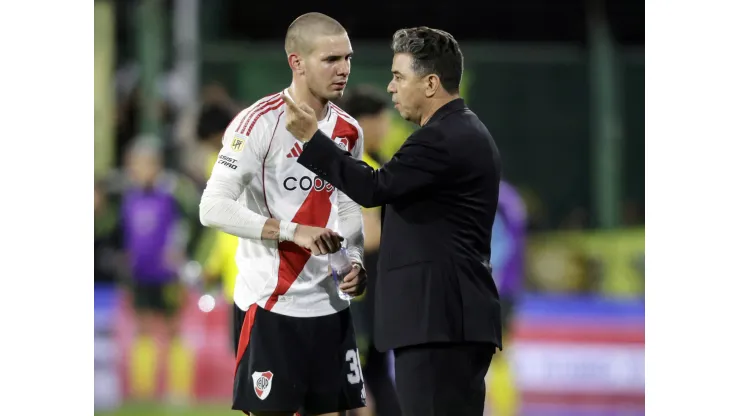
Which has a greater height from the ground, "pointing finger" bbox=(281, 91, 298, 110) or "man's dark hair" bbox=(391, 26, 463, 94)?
"man's dark hair" bbox=(391, 26, 463, 94)

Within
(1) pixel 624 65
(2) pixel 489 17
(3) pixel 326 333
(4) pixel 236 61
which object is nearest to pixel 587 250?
(1) pixel 624 65

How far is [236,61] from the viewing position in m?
8.59

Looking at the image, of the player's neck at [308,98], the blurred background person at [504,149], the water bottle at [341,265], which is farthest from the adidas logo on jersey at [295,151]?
the blurred background person at [504,149]

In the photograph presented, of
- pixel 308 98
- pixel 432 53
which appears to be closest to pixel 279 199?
pixel 308 98

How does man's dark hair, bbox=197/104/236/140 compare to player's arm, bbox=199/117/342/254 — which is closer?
player's arm, bbox=199/117/342/254

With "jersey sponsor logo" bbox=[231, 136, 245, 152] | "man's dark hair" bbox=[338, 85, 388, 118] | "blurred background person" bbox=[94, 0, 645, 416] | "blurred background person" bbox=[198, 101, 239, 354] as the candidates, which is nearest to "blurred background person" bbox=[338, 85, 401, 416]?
"man's dark hair" bbox=[338, 85, 388, 118]

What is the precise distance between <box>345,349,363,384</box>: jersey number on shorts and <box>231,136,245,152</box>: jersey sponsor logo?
81 centimetres

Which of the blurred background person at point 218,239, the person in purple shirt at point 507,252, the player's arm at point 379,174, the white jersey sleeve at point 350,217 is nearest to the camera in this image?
the player's arm at point 379,174

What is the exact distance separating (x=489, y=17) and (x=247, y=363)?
23.0ft

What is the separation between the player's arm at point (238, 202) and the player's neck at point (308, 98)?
177mm

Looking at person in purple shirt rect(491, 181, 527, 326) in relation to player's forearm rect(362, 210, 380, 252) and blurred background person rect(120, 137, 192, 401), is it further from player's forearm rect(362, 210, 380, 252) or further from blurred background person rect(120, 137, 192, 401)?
blurred background person rect(120, 137, 192, 401)

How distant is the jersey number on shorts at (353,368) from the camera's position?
375cm

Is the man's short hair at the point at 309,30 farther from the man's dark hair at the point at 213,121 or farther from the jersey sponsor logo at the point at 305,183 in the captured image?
the man's dark hair at the point at 213,121

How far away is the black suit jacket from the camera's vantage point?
3.41 meters
